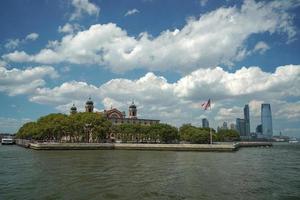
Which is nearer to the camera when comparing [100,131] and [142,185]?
[142,185]

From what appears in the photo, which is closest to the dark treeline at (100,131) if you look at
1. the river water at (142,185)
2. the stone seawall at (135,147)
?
the stone seawall at (135,147)

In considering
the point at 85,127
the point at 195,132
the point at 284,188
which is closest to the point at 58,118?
the point at 85,127

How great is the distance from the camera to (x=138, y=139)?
541ft

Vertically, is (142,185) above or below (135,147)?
below

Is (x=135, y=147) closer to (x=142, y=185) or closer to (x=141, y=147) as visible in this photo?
(x=141, y=147)

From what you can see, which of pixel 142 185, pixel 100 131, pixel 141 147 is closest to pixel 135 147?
pixel 141 147

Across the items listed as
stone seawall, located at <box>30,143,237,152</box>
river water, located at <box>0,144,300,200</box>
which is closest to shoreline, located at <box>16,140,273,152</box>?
stone seawall, located at <box>30,143,237,152</box>

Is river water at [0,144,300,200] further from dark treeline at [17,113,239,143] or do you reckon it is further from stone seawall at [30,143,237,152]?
dark treeline at [17,113,239,143]

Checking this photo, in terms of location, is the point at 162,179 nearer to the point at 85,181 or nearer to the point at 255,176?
the point at 85,181

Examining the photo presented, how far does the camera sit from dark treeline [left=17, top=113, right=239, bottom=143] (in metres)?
135

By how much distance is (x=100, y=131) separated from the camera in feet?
440

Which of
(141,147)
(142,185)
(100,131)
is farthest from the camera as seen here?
(100,131)

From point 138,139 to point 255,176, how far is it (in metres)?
121

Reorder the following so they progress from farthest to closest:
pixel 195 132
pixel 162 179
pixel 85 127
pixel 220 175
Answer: pixel 195 132 → pixel 85 127 → pixel 220 175 → pixel 162 179
